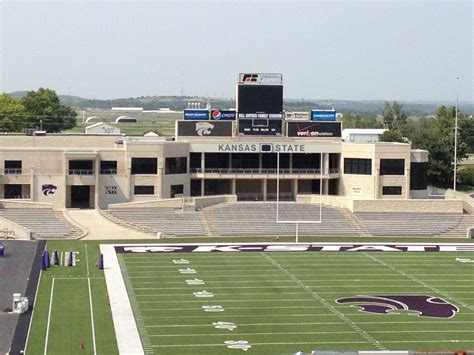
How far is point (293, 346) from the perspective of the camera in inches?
1478

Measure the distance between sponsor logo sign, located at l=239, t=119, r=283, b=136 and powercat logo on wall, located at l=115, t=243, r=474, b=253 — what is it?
17572mm

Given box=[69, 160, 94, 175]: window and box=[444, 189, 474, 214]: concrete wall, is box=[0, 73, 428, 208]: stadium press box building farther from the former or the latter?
box=[444, 189, 474, 214]: concrete wall

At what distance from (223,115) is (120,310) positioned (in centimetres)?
3875

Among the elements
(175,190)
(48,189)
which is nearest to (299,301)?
(175,190)

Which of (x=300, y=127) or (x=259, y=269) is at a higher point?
(x=300, y=127)

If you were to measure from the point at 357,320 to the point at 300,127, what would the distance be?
40292 millimetres

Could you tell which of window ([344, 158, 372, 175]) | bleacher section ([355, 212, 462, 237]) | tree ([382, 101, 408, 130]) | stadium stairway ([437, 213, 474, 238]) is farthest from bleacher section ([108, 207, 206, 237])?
tree ([382, 101, 408, 130])

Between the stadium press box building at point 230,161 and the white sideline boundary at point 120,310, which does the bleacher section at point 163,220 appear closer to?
the stadium press box building at point 230,161

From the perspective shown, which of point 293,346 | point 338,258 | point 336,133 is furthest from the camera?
point 336,133

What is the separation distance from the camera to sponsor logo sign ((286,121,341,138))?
267 feet

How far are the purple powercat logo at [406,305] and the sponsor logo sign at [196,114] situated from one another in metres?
35.8

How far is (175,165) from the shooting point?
78.2 m

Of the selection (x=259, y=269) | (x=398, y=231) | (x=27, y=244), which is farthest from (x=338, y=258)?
(x=27, y=244)

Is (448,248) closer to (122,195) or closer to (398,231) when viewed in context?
(398,231)
